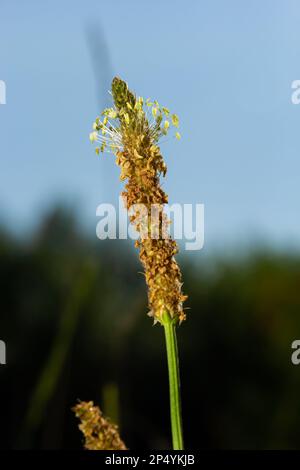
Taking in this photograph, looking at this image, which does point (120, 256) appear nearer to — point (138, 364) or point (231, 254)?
point (138, 364)

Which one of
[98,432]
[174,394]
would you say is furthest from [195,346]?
[174,394]

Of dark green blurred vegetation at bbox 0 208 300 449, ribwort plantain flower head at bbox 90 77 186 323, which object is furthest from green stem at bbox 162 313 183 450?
dark green blurred vegetation at bbox 0 208 300 449

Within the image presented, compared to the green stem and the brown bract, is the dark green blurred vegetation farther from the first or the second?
the green stem

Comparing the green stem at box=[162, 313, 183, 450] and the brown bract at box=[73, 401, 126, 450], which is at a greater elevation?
the green stem at box=[162, 313, 183, 450]

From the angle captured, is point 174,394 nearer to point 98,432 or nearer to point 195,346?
point 98,432

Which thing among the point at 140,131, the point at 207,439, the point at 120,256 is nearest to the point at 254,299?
the point at 207,439
